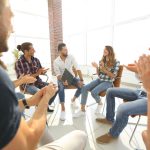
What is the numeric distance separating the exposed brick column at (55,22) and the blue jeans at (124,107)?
15.2 feet

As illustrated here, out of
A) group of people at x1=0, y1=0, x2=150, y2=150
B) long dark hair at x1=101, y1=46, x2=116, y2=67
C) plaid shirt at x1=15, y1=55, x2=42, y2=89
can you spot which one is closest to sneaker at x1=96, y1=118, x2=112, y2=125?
group of people at x1=0, y1=0, x2=150, y2=150

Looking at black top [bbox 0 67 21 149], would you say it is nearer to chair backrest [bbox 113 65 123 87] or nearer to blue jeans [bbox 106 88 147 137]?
blue jeans [bbox 106 88 147 137]

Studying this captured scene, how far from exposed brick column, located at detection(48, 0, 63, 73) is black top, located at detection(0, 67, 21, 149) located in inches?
244

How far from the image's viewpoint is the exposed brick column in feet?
21.4

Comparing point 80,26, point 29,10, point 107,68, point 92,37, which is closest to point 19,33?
point 29,10

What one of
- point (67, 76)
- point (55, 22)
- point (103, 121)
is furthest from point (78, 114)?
point (55, 22)

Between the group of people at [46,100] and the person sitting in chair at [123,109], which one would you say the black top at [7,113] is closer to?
the group of people at [46,100]

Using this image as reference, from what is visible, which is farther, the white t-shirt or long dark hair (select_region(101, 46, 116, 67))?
the white t-shirt

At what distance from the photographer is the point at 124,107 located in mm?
1881

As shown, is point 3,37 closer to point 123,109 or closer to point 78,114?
point 123,109

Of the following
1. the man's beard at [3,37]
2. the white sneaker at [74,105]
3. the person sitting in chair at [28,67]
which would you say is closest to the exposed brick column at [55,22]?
the white sneaker at [74,105]

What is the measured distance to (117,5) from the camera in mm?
5395

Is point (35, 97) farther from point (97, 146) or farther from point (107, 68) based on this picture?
point (107, 68)

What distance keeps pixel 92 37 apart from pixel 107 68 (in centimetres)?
382
